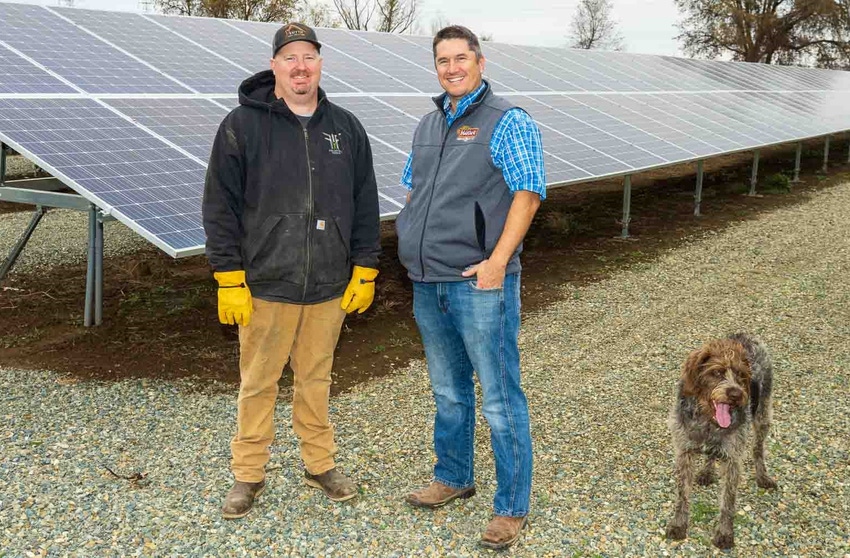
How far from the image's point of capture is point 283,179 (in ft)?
12.6

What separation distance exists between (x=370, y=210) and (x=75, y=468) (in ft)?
8.62

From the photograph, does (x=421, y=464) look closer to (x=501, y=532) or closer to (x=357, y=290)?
(x=501, y=532)

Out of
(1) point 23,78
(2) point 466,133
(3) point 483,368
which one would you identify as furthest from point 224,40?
(3) point 483,368

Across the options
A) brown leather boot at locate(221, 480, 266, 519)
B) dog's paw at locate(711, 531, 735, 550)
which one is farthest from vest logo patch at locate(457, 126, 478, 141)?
dog's paw at locate(711, 531, 735, 550)

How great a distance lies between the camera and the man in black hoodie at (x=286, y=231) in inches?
148

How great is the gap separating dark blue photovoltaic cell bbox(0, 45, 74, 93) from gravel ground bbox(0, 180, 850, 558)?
288cm

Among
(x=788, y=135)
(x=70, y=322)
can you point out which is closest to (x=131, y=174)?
(x=70, y=322)

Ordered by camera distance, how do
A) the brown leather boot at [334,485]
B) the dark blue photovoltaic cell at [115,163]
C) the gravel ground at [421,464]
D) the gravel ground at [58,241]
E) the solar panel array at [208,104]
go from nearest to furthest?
the gravel ground at [421,464], the brown leather boot at [334,485], the dark blue photovoltaic cell at [115,163], the solar panel array at [208,104], the gravel ground at [58,241]

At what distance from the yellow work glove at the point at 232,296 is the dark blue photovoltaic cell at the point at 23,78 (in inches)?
190

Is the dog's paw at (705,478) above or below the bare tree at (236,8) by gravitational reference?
below

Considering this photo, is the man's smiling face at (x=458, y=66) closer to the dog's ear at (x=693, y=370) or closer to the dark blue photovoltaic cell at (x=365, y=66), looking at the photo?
the dog's ear at (x=693, y=370)

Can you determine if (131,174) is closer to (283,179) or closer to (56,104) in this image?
(56,104)

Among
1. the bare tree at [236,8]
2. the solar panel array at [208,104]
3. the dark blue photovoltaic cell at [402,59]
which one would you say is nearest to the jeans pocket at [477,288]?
the solar panel array at [208,104]

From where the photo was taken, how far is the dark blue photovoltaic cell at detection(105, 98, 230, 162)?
718 cm
